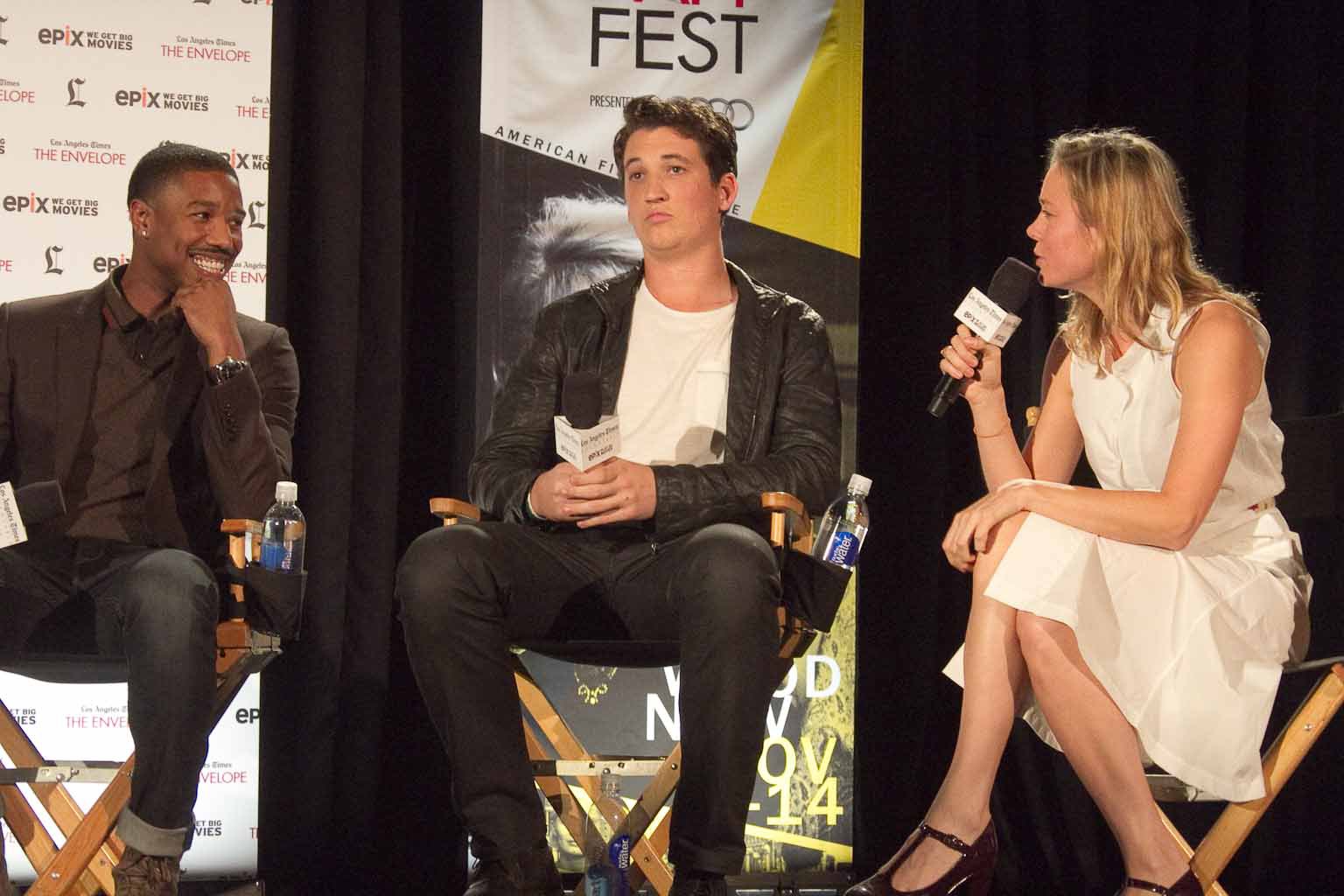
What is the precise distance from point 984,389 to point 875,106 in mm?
1430

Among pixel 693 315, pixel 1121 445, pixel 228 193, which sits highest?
pixel 228 193

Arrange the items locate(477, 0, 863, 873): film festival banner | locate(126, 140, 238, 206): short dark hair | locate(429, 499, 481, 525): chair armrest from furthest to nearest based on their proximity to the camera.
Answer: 1. locate(477, 0, 863, 873): film festival banner
2. locate(126, 140, 238, 206): short dark hair
3. locate(429, 499, 481, 525): chair armrest

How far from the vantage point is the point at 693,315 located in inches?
→ 122

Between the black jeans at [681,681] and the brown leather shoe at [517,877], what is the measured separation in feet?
0.06

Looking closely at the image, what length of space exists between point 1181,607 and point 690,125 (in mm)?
1425

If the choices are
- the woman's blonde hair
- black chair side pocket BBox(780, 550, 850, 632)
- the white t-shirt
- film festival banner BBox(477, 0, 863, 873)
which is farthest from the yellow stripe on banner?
black chair side pocket BBox(780, 550, 850, 632)

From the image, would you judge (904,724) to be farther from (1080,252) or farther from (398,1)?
(398,1)

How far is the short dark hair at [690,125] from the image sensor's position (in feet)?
10.2

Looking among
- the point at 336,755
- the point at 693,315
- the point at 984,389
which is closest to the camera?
the point at 984,389

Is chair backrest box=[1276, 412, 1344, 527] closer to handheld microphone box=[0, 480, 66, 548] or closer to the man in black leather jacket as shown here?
the man in black leather jacket

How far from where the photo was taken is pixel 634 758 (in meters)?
2.77

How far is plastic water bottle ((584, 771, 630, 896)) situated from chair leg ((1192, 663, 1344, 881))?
104 centimetres

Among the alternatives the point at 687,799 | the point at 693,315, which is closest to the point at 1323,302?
the point at 693,315

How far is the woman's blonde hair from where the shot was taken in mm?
2703
